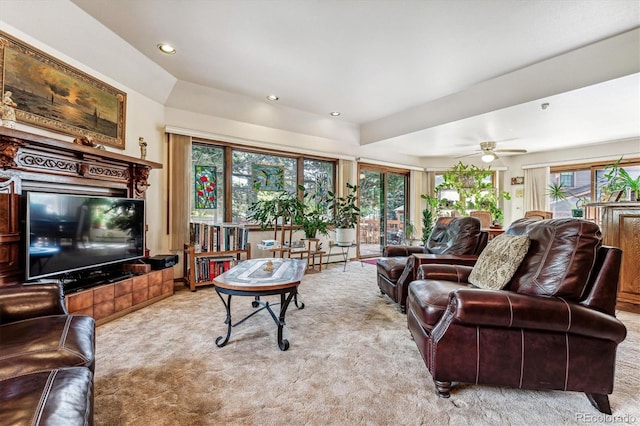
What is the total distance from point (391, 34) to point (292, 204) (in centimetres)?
251

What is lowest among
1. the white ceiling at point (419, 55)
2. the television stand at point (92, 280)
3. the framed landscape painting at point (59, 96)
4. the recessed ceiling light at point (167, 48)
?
the television stand at point (92, 280)

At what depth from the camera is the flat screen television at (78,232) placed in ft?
7.17

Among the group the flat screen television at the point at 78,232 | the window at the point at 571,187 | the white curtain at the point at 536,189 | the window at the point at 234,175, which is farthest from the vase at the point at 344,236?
the window at the point at 571,187

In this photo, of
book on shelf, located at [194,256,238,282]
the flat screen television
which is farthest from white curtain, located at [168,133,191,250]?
the flat screen television

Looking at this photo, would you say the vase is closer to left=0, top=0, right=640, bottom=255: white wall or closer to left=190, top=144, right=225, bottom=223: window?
left=0, top=0, right=640, bottom=255: white wall

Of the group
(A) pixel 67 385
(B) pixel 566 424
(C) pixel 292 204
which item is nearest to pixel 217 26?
(C) pixel 292 204

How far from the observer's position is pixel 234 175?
14.7 feet

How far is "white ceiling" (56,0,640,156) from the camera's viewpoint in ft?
7.62

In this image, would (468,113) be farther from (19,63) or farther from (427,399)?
(19,63)

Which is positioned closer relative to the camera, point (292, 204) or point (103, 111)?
point (103, 111)

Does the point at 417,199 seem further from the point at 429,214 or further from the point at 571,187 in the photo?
the point at 571,187

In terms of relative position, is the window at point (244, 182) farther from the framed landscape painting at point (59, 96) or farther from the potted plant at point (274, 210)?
A: the framed landscape painting at point (59, 96)

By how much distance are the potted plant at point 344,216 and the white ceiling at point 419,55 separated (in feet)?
5.26

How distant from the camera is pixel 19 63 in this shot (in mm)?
2219
